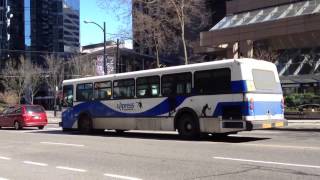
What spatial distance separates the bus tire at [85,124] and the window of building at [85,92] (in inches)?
34.9

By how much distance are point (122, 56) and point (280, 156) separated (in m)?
81.8

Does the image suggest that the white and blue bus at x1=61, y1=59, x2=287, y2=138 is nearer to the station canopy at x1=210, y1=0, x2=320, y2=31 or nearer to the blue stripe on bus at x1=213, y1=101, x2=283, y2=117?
the blue stripe on bus at x1=213, y1=101, x2=283, y2=117

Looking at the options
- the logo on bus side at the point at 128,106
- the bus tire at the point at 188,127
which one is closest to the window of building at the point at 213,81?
the bus tire at the point at 188,127

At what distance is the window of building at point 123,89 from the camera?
2348 cm

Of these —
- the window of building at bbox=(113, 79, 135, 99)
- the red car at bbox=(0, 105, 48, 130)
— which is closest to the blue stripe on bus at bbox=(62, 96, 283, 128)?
the window of building at bbox=(113, 79, 135, 99)

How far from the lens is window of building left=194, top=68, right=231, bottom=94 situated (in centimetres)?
1902

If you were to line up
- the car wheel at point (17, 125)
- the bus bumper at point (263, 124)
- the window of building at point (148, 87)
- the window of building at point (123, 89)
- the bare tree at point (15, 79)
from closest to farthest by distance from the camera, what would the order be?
the bus bumper at point (263, 124) < the window of building at point (148, 87) < the window of building at point (123, 89) < the car wheel at point (17, 125) < the bare tree at point (15, 79)

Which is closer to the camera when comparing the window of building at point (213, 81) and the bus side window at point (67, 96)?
the window of building at point (213, 81)

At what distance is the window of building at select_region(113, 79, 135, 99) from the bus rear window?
614 cm

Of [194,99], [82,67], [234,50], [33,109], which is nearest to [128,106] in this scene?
[194,99]

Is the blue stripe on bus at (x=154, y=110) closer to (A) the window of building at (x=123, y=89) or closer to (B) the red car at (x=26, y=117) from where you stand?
(A) the window of building at (x=123, y=89)

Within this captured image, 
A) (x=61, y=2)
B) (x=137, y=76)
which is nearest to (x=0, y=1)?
(x=61, y=2)

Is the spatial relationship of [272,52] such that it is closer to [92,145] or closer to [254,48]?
[254,48]

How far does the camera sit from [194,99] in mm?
20297
